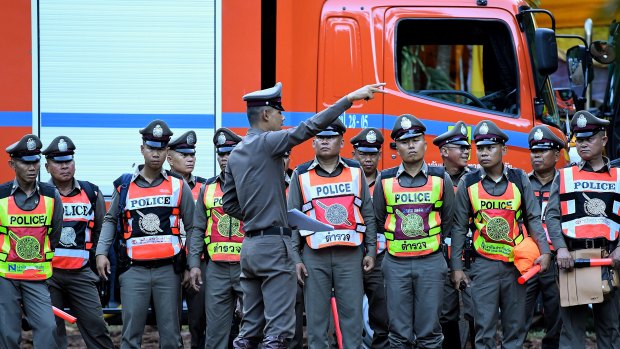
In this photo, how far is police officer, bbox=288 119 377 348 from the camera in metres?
8.66

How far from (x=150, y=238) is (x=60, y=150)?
108 cm

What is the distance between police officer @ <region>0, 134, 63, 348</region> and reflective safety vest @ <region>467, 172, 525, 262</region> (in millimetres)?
3279

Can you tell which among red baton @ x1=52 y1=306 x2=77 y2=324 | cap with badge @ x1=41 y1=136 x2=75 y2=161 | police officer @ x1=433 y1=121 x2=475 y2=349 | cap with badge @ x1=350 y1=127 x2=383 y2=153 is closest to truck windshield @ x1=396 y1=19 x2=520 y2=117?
police officer @ x1=433 y1=121 x2=475 y2=349

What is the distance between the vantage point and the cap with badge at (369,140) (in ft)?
31.2

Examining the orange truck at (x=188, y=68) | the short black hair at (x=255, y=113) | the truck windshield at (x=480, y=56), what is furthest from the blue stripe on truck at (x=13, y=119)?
the truck windshield at (x=480, y=56)

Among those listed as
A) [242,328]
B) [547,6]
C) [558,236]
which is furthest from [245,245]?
[547,6]

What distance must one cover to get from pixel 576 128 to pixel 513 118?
133cm

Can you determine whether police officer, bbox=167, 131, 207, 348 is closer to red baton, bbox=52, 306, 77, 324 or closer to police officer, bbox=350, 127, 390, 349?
red baton, bbox=52, 306, 77, 324

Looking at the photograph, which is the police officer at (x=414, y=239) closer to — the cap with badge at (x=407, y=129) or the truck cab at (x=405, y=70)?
the cap with badge at (x=407, y=129)

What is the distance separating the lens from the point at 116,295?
999 cm

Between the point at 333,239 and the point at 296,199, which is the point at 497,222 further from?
the point at 296,199

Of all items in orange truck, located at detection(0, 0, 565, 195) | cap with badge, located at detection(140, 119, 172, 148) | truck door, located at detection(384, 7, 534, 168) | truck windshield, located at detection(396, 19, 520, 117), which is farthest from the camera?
truck windshield, located at detection(396, 19, 520, 117)

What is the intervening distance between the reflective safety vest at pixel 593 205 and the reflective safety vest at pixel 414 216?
100 centimetres

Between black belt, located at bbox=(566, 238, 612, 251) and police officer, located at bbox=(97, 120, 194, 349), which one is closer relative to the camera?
black belt, located at bbox=(566, 238, 612, 251)
